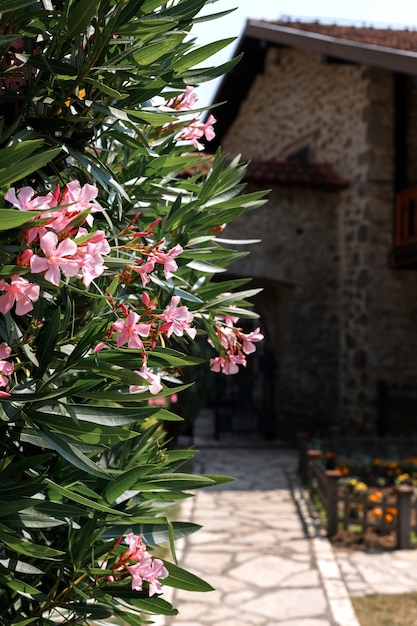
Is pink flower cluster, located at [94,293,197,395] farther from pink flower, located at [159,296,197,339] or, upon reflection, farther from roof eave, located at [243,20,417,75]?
roof eave, located at [243,20,417,75]

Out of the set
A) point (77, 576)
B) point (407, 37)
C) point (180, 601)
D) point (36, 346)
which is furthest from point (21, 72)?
point (407, 37)

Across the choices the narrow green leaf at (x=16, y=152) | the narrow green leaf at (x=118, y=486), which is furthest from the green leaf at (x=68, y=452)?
the narrow green leaf at (x=16, y=152)

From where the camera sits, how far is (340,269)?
11898mm

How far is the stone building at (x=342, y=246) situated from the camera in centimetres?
1117

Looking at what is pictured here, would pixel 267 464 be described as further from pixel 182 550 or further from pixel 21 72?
pixel 21 72

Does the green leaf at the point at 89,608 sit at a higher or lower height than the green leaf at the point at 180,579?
lower

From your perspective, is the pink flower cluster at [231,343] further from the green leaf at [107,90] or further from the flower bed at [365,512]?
the flower bed at [365,512]

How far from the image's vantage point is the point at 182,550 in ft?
19.0

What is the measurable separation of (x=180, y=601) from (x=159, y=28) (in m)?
3.93

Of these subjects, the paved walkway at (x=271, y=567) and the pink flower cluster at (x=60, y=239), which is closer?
the pink flower cluster at (x=60, y=239)

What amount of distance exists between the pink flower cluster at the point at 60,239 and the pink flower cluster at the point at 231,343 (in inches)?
32.3

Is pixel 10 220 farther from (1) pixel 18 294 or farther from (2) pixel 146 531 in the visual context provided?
(2) pixel 146 531

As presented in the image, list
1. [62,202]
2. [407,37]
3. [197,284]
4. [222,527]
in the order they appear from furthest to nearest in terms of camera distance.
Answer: [407,37] < [222,527] < [197,284] < [62,202]

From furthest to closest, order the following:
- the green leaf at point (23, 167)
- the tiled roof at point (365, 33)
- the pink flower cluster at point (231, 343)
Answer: the tiled roof at point (365, 33), the pink flower cluster at point (231, 343), the green leaf at point (23, 167)
